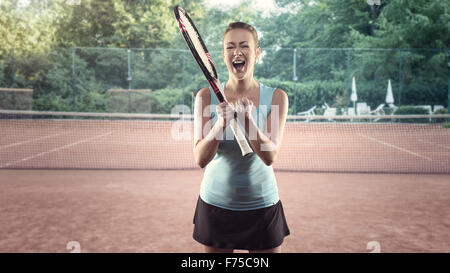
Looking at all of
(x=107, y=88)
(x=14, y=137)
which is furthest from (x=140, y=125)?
(x=14, y=137)

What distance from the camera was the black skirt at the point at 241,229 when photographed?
1.72m

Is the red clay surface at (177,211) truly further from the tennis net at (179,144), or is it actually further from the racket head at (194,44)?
the racket head at (194,44)

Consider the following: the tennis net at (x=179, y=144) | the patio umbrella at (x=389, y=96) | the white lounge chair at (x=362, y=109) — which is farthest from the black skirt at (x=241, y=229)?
the patio umbrella at (x=389, y=96)

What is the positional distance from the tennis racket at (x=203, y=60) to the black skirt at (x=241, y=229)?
0.28 metres

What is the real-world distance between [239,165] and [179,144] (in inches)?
432

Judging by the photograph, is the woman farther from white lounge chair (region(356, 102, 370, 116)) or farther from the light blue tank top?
white lounge chair (region(356, 102, 370, 116))

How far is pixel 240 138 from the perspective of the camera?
5.29 ft

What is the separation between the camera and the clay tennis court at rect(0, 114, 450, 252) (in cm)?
404

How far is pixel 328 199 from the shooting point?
5754mm

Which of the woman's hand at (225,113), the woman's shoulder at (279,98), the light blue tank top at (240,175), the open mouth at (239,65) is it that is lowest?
the light blue tank top at (240,175)

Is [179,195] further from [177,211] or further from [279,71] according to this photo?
[279,71]

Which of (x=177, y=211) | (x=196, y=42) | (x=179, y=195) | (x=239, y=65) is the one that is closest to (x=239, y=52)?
(x=239, y=65)

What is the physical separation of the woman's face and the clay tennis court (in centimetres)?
246

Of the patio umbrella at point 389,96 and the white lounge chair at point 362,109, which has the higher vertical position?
the patio umbrella at point 389,96
